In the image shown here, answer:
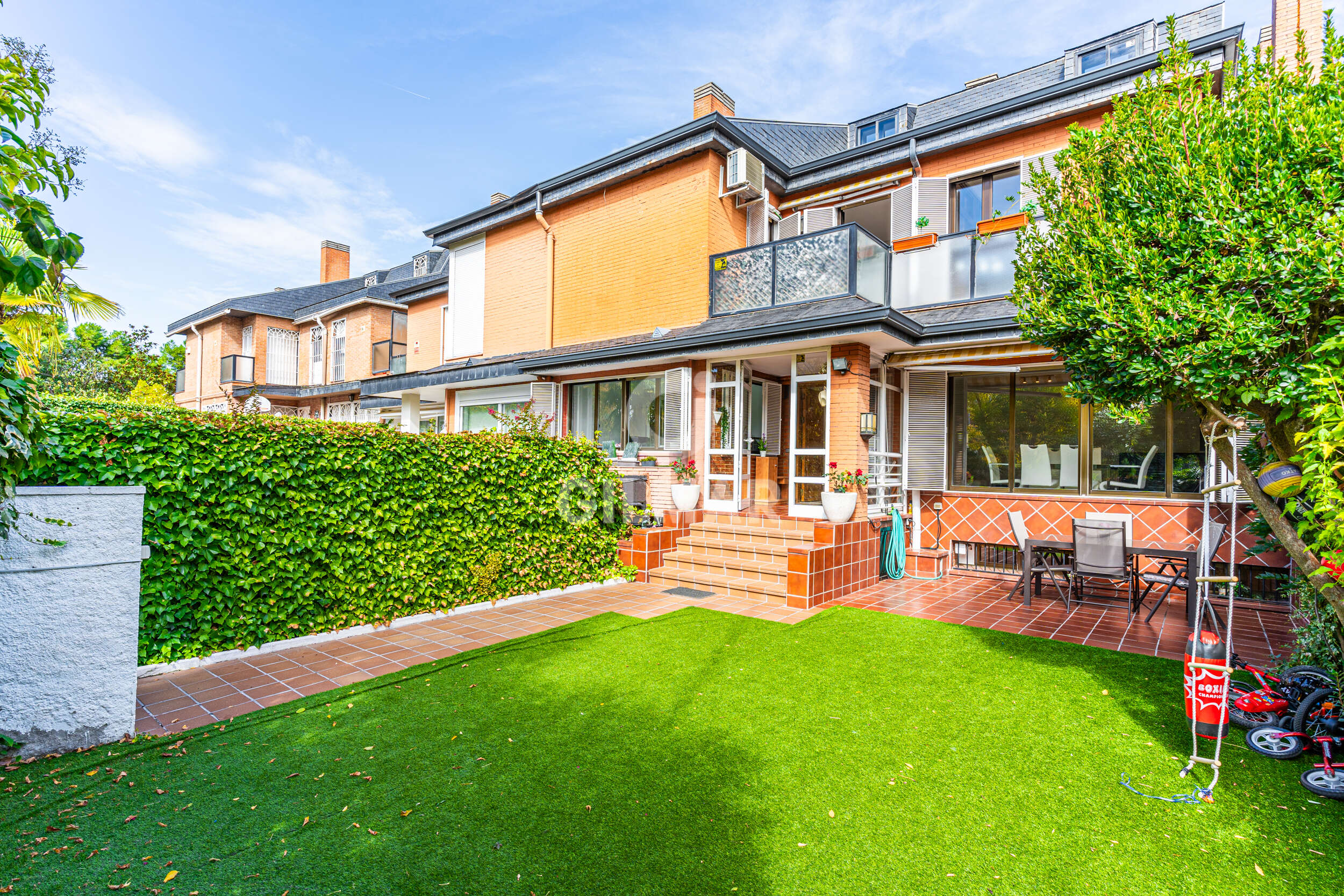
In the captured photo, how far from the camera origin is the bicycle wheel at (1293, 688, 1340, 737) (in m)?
3.93

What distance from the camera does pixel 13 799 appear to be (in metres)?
3.36

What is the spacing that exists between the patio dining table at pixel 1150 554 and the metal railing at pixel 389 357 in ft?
62.9

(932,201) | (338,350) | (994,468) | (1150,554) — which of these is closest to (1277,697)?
(1150,554)

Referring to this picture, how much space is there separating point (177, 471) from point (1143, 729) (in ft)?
26.4

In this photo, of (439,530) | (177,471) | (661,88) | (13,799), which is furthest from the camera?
(661,88)

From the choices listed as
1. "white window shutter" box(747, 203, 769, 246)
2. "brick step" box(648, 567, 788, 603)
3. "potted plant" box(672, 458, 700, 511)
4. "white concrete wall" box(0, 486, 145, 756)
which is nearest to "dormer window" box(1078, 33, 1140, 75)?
"white window shutter" box(747, 203, 769, 246)

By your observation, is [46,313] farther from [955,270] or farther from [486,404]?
[955,270]

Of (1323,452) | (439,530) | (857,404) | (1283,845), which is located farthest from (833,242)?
(1283,845)

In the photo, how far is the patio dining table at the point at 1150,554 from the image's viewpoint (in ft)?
23.8

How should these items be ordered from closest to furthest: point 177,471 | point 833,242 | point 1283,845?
1. point 1283,845
2. point 177,471
3. point 833,242

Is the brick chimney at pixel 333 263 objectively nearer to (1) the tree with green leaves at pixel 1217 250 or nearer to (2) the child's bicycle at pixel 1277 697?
(1) the tree with green leaves at pixel 1217 250

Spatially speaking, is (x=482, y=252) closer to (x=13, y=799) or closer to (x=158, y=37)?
(x=158, y=37)

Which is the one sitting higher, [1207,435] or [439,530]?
[1207,435]

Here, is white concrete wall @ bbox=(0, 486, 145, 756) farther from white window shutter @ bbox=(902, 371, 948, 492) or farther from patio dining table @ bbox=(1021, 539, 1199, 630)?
white window shutter @ bbox=(902, 371, 948, 492)
